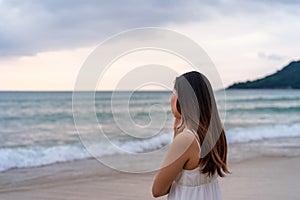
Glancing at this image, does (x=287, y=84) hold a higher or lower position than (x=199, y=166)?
lower

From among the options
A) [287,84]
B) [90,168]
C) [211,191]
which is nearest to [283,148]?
[90,168]

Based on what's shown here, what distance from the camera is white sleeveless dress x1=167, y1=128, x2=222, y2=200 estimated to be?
195cm

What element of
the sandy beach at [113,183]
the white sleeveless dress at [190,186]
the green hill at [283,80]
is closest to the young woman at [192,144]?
the white sleeveless dress at [190,186]

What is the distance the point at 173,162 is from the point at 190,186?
7.7 inches

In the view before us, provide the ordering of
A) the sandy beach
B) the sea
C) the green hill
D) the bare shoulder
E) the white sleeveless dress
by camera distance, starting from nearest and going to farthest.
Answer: the bare shoulder < the white sleeveless dress < the sea < the sandy beach < the green hill

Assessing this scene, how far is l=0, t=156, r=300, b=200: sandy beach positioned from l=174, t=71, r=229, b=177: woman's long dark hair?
3.84m

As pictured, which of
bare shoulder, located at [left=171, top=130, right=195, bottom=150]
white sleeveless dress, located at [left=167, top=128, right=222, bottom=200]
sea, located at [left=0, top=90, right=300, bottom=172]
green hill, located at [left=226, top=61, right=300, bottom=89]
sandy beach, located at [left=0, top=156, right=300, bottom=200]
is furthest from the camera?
green hill, located at [left=226, top=61, right=300, bottom=89]

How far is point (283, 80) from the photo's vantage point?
5759 centimetres

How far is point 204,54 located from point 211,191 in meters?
0.60

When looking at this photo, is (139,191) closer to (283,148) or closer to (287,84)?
(283,148)

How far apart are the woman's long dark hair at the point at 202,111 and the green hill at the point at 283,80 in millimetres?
49236

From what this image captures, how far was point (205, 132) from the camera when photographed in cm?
189

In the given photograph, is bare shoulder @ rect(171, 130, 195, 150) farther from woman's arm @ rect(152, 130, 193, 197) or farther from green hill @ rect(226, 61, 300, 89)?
green hill @ rect(226, 61, 300, 89)

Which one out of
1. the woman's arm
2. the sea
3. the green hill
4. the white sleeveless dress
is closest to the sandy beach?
the sea
